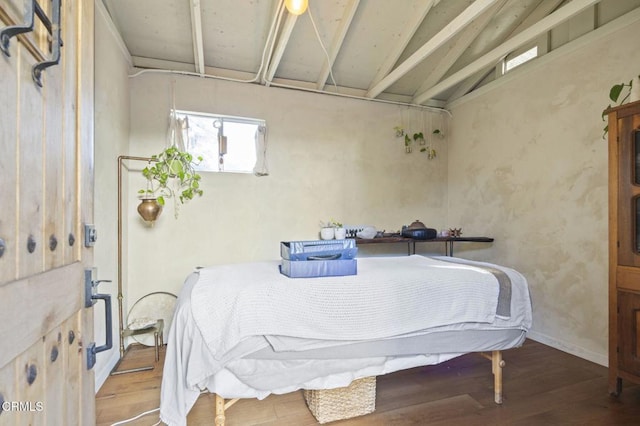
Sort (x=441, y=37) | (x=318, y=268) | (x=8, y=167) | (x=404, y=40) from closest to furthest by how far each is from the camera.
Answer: (x=8, y=167), (x=318, y=268), (x=441, y=37), (x=404, y=40)

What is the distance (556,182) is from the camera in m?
2.79

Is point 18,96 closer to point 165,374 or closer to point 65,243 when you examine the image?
point 65,243

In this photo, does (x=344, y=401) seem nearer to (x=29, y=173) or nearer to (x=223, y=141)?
(x=29, y=173)

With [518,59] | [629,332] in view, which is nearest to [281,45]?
[518,59]

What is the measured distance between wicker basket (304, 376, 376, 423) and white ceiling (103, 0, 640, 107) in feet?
8.68

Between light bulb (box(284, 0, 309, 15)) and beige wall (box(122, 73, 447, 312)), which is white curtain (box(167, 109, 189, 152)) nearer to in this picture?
beige wall (box(122, 73, 447, 312))

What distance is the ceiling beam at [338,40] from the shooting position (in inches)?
101

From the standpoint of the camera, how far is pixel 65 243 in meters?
0.76

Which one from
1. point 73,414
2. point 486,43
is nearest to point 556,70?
point 486,43

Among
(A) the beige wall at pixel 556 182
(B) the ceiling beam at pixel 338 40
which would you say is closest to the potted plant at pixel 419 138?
(A) the beige wall at pixel 556 182

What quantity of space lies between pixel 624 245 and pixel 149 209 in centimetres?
356

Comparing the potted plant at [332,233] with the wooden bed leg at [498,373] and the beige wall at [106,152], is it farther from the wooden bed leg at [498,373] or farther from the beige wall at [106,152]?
the beige wall at [106,152]

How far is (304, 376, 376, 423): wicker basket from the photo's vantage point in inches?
66.6

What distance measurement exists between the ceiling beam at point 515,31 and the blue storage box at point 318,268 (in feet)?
9.71
